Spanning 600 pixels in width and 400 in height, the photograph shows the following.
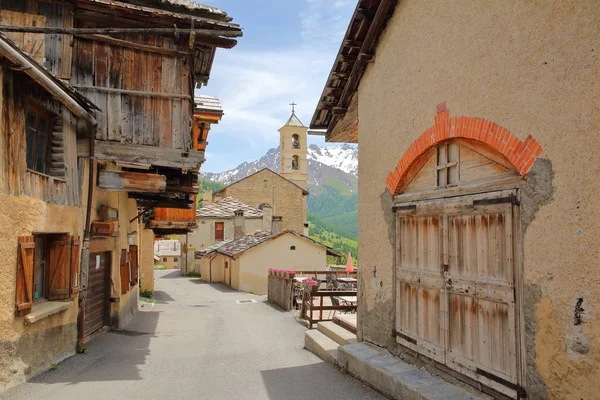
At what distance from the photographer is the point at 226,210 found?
42.7 m

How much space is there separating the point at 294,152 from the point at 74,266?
4297cm

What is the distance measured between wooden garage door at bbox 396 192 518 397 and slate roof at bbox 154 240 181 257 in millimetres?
52892

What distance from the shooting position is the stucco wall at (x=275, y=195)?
47.0 m

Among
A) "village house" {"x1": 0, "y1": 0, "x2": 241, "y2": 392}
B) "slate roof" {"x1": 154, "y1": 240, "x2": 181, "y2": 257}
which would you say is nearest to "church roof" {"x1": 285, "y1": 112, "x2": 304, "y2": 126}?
"slate roof" {"x1": 154, "y1": 240, "x2": 181, "y2": 257}

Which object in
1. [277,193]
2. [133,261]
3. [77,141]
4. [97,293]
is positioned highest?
[277,193]

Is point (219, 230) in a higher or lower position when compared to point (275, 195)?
lower

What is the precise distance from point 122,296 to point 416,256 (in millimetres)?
8292

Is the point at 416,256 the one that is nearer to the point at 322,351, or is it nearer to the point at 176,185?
the point at 322,351

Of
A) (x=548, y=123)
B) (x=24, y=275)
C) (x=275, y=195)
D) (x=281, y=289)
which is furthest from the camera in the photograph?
(x=275, y=195)

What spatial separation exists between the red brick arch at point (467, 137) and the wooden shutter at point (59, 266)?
17.6 ft

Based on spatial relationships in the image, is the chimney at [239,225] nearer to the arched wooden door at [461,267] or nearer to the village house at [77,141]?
A: the village house at [77,141]

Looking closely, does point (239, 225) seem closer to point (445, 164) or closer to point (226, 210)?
point (226, 210)

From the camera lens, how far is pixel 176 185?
1036 cm

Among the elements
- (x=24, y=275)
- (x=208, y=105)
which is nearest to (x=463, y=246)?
(x=24, y=275)
